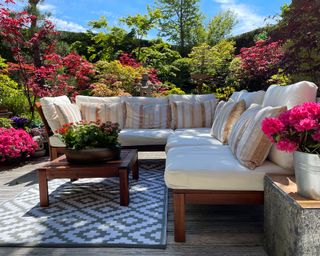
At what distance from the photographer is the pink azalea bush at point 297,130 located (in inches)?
53.3

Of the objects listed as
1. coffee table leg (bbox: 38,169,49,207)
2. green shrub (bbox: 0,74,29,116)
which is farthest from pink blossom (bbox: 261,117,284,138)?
green shrub (bbox: 0,74,29,116)

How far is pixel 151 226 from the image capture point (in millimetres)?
2076

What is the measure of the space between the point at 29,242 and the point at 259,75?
510cm

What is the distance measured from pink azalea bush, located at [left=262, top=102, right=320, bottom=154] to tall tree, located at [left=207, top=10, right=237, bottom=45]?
34.7 feet

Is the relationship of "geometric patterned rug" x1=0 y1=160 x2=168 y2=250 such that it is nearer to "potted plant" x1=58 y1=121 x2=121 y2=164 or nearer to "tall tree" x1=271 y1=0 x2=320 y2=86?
"potted plant" x1=58 y1=121 x2=121 y2=164

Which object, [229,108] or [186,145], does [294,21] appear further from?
[186,145]

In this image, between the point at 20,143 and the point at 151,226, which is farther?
the point at 20,143

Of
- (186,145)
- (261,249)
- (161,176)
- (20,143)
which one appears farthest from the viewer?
(20,143)

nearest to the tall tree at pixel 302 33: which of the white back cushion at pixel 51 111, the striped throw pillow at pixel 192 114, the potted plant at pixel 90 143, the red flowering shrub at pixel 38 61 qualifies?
the striped throw pillow at pixel 192 114

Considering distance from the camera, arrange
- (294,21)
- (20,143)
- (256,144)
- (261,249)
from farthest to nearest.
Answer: (20,143)
(294,21)
(256,144)
(261,249)

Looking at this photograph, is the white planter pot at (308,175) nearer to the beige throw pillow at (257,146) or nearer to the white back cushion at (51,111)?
the beige throw pillow at (257,146)

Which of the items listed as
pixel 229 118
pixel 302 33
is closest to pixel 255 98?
pixel 229 118

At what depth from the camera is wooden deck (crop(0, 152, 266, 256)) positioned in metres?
1.74

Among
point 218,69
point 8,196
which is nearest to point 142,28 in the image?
point 218,69
